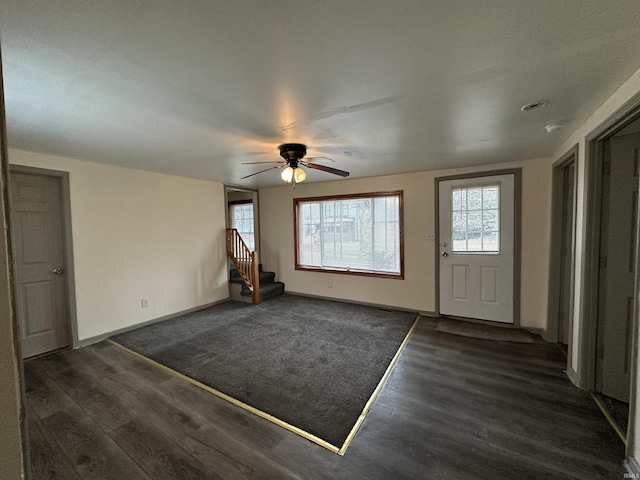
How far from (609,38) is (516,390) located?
250cm

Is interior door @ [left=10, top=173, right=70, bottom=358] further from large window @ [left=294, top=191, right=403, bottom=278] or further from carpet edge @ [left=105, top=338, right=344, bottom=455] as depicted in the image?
large window @ [left=294, top=191, right=403, bottom=278]

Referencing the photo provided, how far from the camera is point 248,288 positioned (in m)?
5.08

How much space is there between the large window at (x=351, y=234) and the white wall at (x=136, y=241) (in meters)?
1.69

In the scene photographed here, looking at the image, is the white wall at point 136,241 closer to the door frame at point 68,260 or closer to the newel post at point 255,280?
the door frame at point 68,260

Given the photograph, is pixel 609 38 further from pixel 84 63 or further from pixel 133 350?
pixel 133 350

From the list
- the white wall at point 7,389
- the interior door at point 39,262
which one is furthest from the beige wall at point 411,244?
the white wall at point 7,389

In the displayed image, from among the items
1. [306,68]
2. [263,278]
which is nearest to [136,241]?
[263,278]

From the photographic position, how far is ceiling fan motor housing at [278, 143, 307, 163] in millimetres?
2668

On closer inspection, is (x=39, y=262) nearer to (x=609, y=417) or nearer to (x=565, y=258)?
(x=609, y=417)

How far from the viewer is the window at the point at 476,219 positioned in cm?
372

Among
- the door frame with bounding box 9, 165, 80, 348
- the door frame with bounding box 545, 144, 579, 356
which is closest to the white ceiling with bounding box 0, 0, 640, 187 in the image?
the door frame with bounding box 9, 165, 80, 348

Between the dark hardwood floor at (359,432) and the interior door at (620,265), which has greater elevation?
the interior door at (620,265)

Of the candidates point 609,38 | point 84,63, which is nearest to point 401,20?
point 609,38

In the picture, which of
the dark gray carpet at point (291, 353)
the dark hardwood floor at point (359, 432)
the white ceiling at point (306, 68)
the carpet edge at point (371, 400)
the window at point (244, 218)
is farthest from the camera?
the window at point (244, 218)
